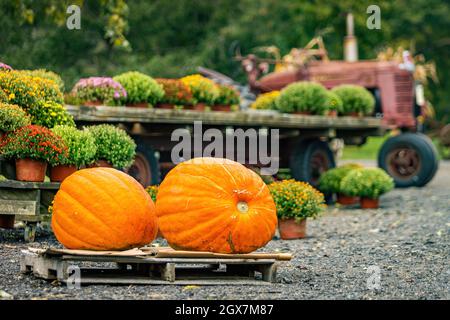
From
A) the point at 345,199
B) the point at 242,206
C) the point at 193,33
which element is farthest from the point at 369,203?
the point at 193,33

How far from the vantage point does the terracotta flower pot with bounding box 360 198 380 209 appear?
1277 centimetres

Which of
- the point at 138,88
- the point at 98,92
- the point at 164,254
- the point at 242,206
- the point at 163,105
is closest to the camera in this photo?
the point at 164,254

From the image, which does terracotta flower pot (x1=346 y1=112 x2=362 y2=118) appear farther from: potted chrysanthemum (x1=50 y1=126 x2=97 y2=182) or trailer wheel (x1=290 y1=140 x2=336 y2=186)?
potted chrysanthemum (x1=50 y1=126 x2=97 y2=182)

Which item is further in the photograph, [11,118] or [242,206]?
[11,118]

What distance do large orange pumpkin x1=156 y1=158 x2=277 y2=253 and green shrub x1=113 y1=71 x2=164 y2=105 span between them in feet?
13.5

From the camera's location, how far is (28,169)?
26.6ft

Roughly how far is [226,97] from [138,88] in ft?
Answer: 5.90

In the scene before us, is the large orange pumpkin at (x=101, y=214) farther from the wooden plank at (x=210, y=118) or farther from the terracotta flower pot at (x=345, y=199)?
the terracotta flower pot at (x=345, y=199)

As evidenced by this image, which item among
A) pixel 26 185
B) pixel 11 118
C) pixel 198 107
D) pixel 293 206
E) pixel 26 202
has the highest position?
pixel 198 107

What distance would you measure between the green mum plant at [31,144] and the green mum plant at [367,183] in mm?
5640

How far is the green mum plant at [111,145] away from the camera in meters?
9.10

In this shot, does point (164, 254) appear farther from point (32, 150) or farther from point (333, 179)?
point (333, 179)

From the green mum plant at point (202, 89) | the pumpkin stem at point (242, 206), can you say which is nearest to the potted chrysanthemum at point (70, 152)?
the pumpkin stem at point (242, 206)
